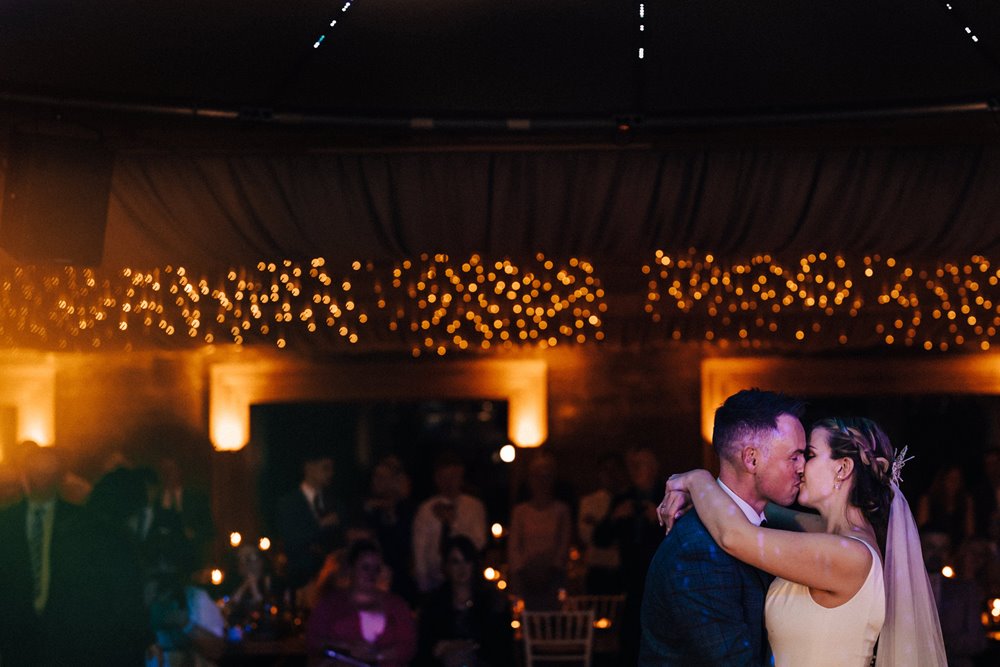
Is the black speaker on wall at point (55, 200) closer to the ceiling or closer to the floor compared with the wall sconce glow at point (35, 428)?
closer to the ceiling

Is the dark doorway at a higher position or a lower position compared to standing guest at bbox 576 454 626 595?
higher

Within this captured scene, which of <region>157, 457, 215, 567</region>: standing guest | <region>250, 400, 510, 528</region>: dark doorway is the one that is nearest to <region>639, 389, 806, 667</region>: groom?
<region>250, 400, 510, 528</region>: dark doorway

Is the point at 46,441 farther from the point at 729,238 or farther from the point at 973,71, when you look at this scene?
the point at 973,71

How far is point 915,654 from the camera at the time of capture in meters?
3.13

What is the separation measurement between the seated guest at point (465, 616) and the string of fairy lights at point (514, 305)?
219cm

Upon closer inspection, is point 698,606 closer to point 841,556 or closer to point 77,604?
point 841,556

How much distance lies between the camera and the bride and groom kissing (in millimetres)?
2799

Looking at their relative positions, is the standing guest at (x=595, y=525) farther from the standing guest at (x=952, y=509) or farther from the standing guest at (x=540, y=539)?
the standing guest at (x=952, y=509)

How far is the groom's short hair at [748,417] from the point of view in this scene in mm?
2855

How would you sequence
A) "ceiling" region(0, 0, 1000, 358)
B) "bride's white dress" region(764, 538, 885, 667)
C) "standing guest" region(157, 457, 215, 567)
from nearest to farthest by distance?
1. "bride's white dress" region(764, 538, 885, 667)
2. "ceiling" region(0, 0, 1000, 358)
3. "standing guest" region(157, 457, 215, 567)

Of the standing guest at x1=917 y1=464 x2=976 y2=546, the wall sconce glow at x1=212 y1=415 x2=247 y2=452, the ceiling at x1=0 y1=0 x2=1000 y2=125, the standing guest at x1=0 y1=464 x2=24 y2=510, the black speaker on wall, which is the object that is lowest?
the standing guest at x1=917 y1=464 x2=976 y2=546

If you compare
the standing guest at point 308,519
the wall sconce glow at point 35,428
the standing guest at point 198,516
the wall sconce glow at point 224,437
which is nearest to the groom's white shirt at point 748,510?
the standing guest at point 308,519

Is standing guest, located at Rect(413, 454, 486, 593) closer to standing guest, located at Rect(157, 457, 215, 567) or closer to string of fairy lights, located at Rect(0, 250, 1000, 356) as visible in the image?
string of fairy lights, located at Rect(0, 250, 1000, 356)

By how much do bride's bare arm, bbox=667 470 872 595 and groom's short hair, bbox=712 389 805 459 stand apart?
4.7 inches
